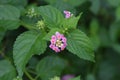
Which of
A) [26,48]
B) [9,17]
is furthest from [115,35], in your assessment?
[26,48]

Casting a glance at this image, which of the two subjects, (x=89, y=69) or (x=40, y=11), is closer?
(x=40, y=11)

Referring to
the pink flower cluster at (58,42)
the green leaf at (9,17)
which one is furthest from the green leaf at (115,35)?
the pink flower cluster at (58,42)

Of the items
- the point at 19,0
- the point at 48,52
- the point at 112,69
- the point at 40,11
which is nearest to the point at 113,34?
the point at 112,69

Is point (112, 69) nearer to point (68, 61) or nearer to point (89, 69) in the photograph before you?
point (89, 69)

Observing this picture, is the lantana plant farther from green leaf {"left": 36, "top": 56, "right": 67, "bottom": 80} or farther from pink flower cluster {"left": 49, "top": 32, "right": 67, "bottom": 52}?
green leaf {"left": 36, "top": 56, "right": 67, "bottom": 80}

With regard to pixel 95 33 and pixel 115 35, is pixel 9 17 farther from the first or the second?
pixel 115 35

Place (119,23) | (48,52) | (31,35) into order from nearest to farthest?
(31,35) → (48,52) → (119,23)

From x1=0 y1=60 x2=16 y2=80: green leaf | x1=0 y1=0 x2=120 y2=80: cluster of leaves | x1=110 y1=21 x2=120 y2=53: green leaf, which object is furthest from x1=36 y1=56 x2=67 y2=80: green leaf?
x1=110 y1=21 x2=120 y2=53: green leaf

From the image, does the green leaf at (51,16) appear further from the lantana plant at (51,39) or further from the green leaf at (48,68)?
the green leaf at (48,68)
